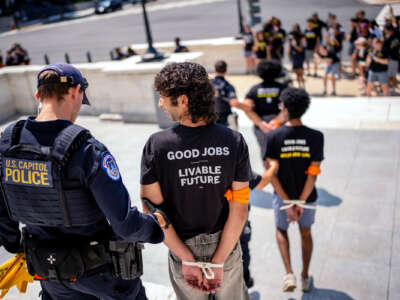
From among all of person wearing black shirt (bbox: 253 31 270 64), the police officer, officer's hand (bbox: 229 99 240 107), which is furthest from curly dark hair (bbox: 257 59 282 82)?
person wearing black shirt (bbox: 253 31 270 64)

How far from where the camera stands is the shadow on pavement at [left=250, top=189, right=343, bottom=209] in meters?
5.13

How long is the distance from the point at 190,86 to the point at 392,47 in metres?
8.62

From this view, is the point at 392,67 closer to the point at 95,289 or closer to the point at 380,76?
the point at 380,76

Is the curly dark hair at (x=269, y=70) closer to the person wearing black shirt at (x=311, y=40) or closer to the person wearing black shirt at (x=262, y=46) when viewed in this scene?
the person wearing black shirt at (x=262, y=46)

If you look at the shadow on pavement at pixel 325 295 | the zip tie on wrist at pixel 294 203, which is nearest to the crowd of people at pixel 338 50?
the zip tie on wrist at pixel 294 203

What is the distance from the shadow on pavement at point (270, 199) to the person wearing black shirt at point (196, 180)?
2.74 metres

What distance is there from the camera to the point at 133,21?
33344 millimetres

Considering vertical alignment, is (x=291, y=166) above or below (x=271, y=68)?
below

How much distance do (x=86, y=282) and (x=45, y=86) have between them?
45.1 inches

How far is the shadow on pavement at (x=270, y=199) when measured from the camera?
5.13m

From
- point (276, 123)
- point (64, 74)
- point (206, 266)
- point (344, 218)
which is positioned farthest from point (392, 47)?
point (64, 74)

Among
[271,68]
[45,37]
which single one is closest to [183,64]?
[271,68]

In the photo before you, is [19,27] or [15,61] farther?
[19,27]

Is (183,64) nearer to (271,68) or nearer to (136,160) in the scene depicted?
(271,68)
